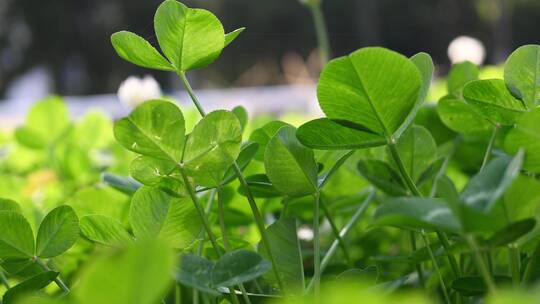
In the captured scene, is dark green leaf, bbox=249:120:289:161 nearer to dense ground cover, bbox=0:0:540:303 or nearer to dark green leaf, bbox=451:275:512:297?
dense ground cover, bbox=0:0:540:303

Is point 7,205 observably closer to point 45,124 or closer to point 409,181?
point 409,181

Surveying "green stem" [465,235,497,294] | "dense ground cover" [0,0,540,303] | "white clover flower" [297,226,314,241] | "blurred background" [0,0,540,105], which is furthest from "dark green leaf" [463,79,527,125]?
"blurred background" [0,0,540,105]

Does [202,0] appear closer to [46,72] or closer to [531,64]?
[46,72]

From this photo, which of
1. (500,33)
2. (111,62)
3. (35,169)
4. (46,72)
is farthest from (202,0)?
(35,169)

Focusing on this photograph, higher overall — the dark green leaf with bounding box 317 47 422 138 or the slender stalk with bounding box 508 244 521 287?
the dark green leaf with bounding box 317 47 422 138

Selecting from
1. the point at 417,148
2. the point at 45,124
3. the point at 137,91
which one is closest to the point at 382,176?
the point at 417,148

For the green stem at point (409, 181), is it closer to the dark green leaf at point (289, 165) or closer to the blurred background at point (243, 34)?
the dark green leaf at point (289, 165)

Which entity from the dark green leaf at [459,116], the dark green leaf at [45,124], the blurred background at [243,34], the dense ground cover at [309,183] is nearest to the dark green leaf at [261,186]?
the dense ground cover at [309,183]
